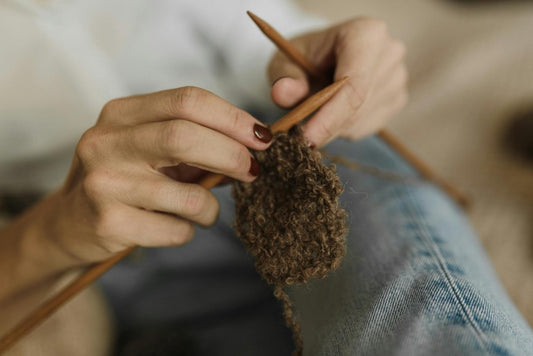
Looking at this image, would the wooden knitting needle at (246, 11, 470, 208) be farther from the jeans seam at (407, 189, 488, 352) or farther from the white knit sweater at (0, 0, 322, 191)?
the white knit sweater at (0, 0, 322, 191)

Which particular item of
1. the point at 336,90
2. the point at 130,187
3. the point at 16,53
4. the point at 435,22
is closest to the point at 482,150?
the point at 435,22

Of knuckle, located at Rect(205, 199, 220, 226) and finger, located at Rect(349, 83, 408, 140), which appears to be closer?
knuckle, located at Rect(205, 199, 220, 226)

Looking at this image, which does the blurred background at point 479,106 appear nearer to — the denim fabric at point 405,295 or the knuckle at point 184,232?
the denim fabric at point 405,295

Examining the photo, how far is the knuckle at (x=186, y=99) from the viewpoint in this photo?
1.17ft

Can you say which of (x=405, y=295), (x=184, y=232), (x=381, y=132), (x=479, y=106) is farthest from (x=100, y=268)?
(x=479, y=106)

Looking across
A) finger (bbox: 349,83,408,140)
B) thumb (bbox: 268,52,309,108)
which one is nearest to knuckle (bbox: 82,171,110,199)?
thumb (bbox: 268,52,309,108)

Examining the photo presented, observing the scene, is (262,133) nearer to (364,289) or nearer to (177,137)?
(177,137)

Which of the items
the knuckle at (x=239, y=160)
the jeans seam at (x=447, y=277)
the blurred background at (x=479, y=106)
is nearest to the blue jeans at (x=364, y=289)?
the jeans seam at (x=447, y=277)

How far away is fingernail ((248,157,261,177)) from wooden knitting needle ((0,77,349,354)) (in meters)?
0.04

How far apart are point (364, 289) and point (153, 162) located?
0.26 metres

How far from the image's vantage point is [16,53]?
628mm

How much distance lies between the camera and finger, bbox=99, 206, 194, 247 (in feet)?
1.31

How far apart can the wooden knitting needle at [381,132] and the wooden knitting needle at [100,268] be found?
0.25 ft

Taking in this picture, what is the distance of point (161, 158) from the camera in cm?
37
